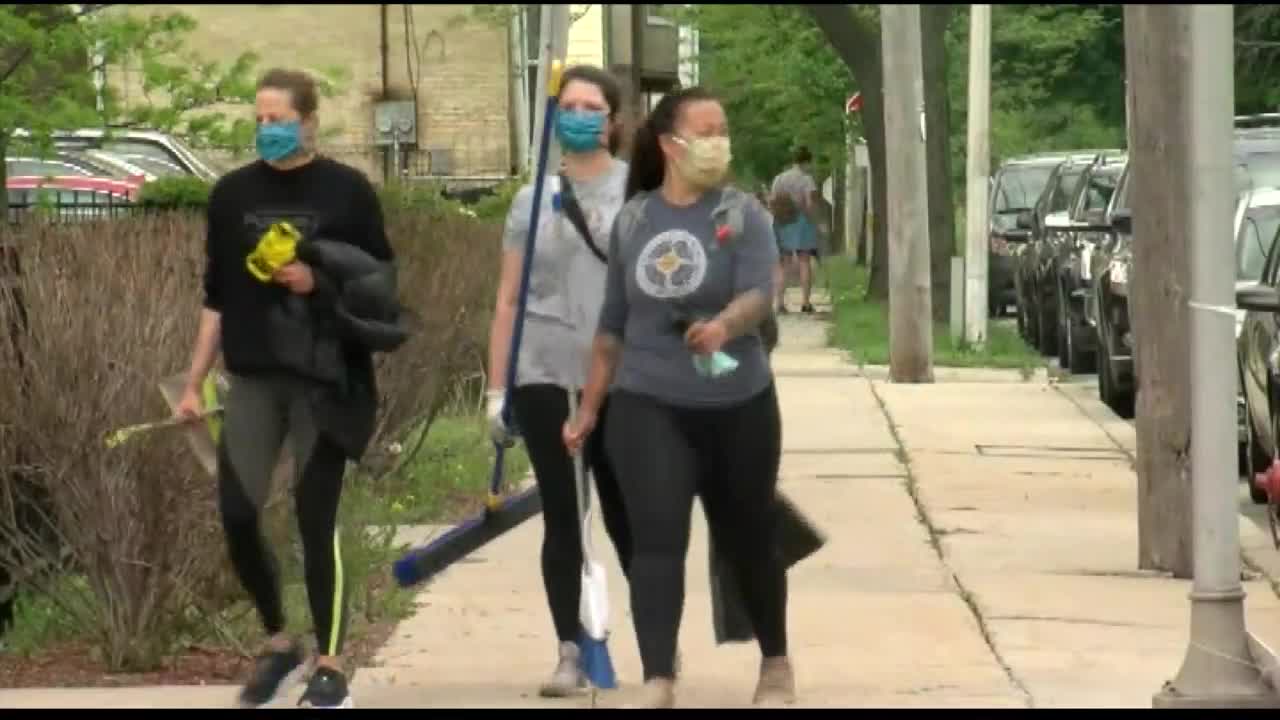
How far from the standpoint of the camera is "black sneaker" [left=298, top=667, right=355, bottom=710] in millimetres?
8133

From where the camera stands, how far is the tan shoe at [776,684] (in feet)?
26.7

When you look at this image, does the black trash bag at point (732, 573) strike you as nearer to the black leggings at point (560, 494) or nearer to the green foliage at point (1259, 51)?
the black leggings at point (560, 494)

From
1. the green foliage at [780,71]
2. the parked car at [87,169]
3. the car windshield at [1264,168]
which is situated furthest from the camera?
the green foliage at [780,71]

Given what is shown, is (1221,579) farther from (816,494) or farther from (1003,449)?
(1003,449)

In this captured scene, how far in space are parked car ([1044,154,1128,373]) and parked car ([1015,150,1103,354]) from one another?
0.83ft

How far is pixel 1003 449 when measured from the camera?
17.0 metres

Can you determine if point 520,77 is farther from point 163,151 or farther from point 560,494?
point 560,494

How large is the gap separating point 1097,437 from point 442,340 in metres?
4.78

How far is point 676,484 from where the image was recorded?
7.85 meters

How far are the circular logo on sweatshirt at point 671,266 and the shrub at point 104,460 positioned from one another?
144 cm

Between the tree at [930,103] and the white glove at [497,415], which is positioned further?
the tree at [930,103]

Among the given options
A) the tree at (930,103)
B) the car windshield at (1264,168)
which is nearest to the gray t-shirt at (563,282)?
the car windshield at (1264,168)

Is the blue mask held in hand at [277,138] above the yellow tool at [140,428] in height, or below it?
above

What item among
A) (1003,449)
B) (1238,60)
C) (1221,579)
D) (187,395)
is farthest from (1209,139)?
(1238,60)
